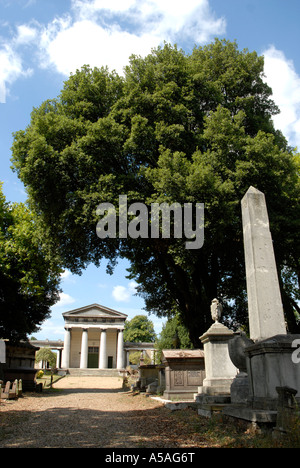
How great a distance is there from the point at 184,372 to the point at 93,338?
4825 cm

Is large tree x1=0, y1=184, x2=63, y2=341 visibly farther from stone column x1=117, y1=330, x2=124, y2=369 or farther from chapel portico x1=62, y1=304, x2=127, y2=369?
stone column x1=117, y1=330, x2=124, y2=369

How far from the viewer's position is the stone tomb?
13258 millimetres

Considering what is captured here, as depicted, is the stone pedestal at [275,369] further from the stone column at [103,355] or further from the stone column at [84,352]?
the stone column at [84,352]

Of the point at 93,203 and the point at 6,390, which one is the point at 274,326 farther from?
the point at 6,390

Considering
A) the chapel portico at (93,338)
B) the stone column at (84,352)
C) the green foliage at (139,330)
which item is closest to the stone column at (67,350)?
the chapel portico at (93,338)

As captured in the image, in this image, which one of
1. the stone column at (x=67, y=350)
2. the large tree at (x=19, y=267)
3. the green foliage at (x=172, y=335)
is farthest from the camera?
the stone column at (x=67, y=350)

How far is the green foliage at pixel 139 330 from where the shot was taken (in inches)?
3041

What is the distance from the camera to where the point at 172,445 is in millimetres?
5652

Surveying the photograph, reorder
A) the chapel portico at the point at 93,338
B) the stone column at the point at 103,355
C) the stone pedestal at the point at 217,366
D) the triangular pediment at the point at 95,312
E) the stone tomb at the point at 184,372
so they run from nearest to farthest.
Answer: the stone pedestal at the point at 217,366, the stone tomb at the point at 184,372, the stone column at the point at 103,355, the chapel portico at the point at 93,338, the triangular pediment at the point at 95,312

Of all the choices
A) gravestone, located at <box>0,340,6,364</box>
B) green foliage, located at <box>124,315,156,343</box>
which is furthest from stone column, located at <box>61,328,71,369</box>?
gravestone, located at <box>0,340,6,364</box>

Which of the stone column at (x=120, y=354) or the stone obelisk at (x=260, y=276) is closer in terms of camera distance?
the stone obelisk at (x=260, y=276)

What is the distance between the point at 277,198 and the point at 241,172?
2.40 metres

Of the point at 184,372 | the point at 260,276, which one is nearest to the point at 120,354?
the point at 184,372

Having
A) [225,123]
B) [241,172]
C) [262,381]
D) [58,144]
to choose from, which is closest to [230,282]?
[241,172]
